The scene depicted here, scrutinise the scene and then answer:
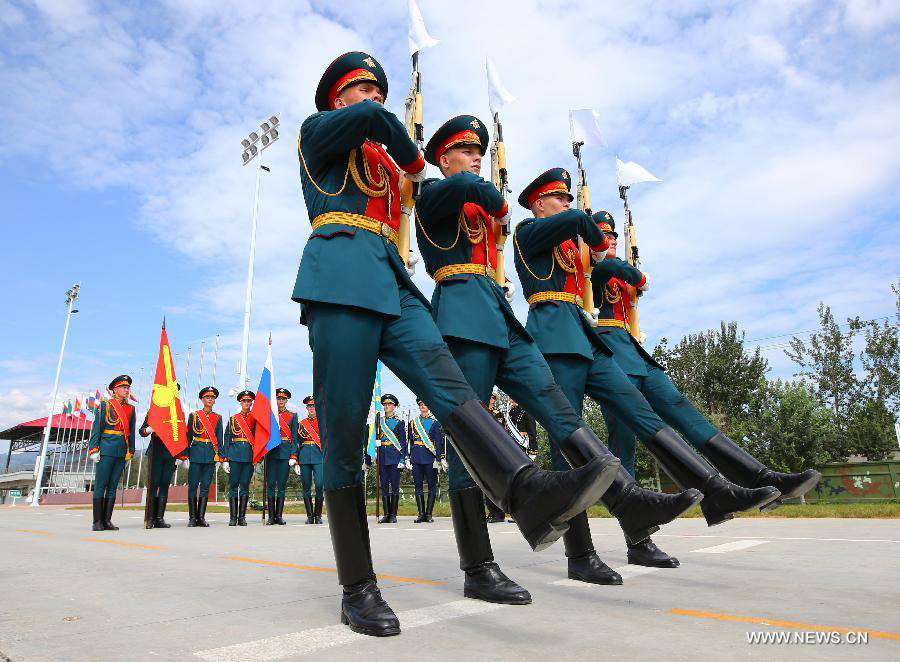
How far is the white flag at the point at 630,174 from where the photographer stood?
20.9 feet

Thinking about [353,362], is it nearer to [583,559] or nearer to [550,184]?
[583,559]

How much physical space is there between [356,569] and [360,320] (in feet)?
3.42

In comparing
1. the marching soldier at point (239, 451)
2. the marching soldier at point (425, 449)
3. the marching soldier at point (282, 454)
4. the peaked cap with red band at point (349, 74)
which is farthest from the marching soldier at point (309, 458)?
the peaked cap with red band at point (349, 74)

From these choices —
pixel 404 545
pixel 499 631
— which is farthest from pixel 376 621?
pixel 404 545

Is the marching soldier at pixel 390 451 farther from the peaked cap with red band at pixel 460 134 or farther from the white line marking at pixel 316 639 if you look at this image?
the white line marking at pixel 316 639

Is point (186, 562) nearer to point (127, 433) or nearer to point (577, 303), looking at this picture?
point (577, 303)

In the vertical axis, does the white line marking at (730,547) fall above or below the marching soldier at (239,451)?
below

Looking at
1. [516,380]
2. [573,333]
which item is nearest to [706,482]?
[573,333]

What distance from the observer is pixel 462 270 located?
3.66 m

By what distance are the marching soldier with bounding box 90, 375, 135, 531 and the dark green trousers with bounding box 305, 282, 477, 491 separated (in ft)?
27.8

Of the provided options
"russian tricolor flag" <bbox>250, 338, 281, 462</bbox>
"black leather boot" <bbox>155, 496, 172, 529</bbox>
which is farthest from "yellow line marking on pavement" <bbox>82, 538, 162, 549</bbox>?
"russian tricolor flag" <bbox>250, 338, 281, 462</bbox>

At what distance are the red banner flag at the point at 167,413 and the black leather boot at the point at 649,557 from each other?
836 cm

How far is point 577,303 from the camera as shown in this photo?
433cm

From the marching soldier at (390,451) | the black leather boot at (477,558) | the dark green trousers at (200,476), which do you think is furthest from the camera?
the marching soldier at (390,451)
